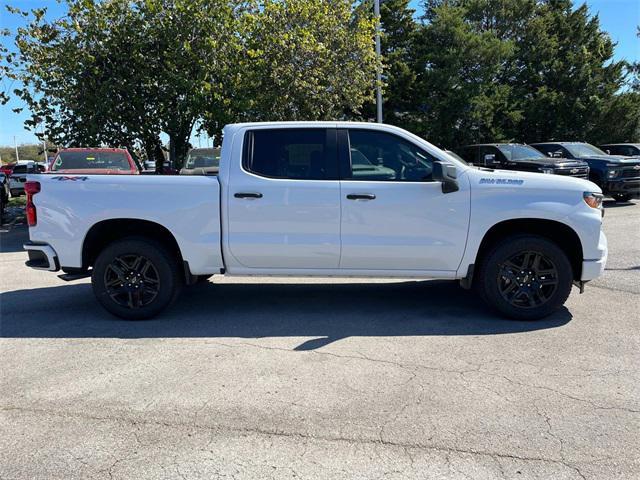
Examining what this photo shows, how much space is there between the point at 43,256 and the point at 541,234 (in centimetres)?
512

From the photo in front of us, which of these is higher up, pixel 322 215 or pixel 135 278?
pixel 322 215

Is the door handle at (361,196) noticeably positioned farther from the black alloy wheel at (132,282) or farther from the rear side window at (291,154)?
the black alloy wheel at (132,282)

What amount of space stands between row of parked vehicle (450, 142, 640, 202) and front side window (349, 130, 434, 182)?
989 cm

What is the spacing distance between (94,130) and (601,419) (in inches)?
591

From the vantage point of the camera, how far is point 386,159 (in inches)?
210

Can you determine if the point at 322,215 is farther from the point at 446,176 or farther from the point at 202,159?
the point at 202,159

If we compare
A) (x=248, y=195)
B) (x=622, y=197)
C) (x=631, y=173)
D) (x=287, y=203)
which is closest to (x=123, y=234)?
(x=248, y=195)

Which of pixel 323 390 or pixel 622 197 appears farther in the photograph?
pixel 622 197

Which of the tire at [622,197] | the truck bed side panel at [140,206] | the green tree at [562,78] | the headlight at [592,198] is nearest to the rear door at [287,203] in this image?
the truck bed side panel at [140,206]

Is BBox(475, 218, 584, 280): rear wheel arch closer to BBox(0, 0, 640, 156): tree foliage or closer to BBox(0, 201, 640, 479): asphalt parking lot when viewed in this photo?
BBox(0, 201, 640, 479): asphalt parking lot

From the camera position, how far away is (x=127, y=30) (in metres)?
14.9

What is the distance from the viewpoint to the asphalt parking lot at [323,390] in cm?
300

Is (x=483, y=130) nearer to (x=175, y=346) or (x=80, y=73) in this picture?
(x=80, y=73)

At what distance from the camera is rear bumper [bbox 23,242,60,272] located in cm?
Result: 541
